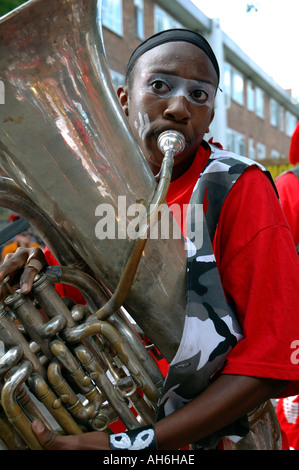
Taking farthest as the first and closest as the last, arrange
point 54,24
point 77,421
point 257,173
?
point 257,173
point 77,421
point 54,24

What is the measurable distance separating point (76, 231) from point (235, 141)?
21.5m

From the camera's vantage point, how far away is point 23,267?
1.41m

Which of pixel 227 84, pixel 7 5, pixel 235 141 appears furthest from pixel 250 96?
pixel 7 5

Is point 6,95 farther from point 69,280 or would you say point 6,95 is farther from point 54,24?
point 69,280

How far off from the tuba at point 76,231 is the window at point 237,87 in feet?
68.4

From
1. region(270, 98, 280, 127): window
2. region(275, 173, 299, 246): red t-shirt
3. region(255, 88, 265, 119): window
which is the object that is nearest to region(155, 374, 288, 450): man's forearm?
region(275, 173, 299, 246): red t-shirt

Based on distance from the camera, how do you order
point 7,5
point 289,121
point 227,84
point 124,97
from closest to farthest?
point 124,97 → point 7,5 → point 227,84 → point 289,121

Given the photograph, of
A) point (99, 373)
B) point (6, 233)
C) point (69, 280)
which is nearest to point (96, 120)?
point (69, 280)

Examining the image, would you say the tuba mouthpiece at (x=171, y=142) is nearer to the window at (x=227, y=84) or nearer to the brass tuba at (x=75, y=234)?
the brass tuba at (x=75, y=234)

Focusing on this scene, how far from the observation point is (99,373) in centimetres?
129

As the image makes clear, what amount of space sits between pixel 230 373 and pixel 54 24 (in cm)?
98

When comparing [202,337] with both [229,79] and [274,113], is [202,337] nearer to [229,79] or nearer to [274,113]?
[229,79]

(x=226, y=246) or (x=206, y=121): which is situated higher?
(x=206, y=121)

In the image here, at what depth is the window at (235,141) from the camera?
21.0 meters
